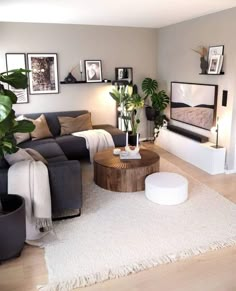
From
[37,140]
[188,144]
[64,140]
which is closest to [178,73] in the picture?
[188,144]

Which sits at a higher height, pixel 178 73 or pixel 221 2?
pixel 221 2

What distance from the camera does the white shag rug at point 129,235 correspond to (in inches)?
91.7

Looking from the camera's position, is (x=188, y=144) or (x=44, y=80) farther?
(x=44, y=80)

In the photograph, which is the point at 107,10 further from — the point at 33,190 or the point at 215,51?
the point at 33,190

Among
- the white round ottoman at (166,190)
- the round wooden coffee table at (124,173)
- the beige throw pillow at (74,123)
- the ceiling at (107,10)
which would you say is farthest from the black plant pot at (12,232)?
the beige throw pillow at (74,123)

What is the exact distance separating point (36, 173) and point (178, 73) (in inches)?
146

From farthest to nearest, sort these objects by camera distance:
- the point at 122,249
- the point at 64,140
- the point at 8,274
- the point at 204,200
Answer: the point at 64,140, the point at 204,200, the point at 122,249, the point at 8,274

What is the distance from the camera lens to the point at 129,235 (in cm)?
280

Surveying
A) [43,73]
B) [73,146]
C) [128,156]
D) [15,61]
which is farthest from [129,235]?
[15,61]

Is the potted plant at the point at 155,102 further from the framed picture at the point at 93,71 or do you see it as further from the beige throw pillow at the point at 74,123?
the beige throw pillow at the point at 74,123

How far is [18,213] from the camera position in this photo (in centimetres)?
234

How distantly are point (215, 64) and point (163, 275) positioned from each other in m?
3.24

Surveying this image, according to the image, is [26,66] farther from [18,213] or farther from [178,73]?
[18,213]

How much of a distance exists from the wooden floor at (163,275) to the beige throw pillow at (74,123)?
2.83 m
